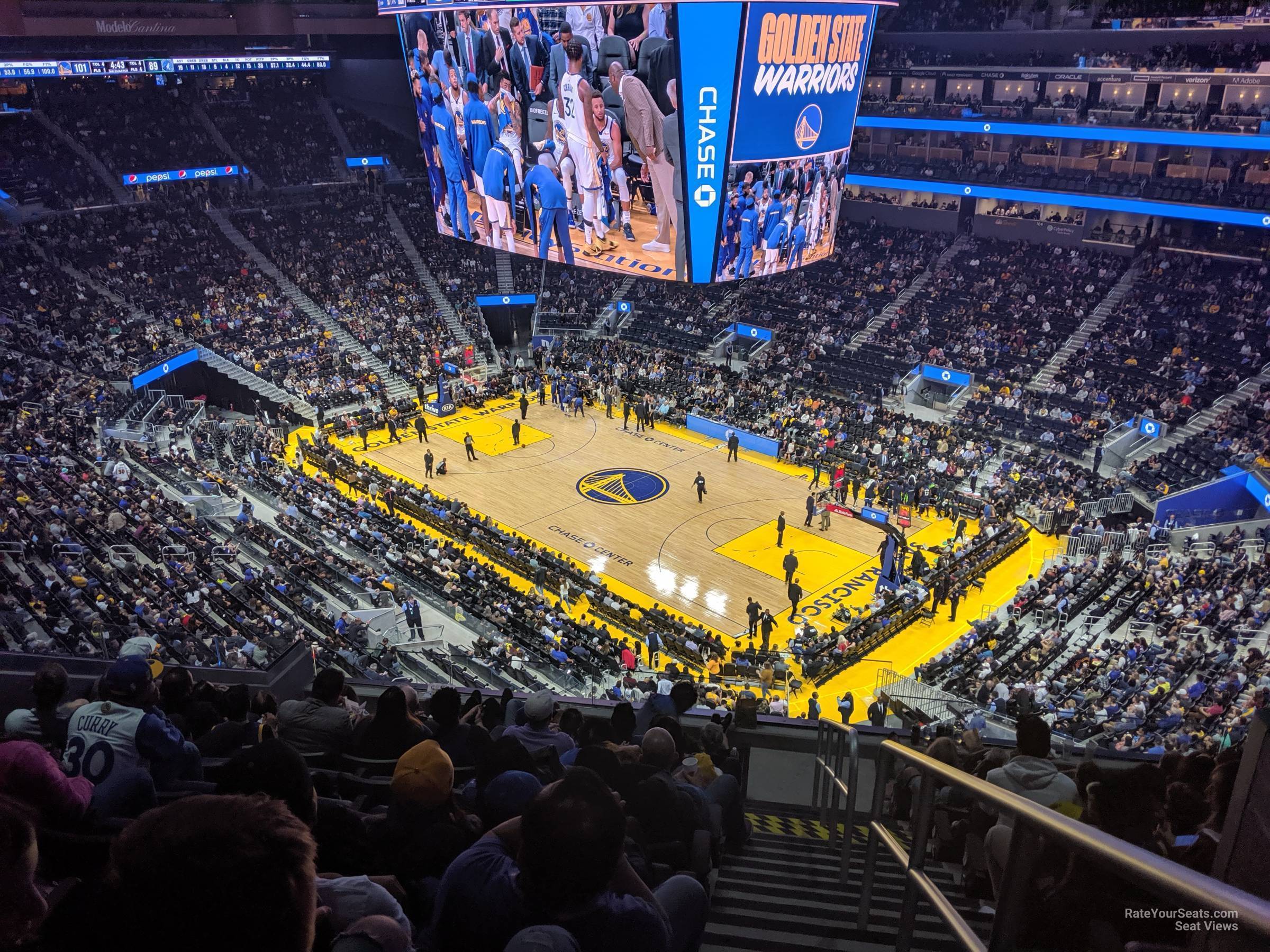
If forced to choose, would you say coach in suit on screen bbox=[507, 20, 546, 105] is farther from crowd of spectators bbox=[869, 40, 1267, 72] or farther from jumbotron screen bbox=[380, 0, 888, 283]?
crowd of spectators bbox=[869, 40, 1267, 72]

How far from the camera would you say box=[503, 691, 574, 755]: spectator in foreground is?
5.96 metres

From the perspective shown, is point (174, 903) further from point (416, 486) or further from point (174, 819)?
point (416, 486)

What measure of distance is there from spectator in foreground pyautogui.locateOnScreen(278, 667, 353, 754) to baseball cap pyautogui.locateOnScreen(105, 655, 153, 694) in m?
0.97

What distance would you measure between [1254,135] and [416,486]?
27957 mm

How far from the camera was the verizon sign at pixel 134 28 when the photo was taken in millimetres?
39438

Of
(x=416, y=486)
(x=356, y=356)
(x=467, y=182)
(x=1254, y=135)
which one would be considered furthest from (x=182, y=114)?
(x=1254, y=135)

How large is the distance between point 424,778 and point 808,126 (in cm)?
2660

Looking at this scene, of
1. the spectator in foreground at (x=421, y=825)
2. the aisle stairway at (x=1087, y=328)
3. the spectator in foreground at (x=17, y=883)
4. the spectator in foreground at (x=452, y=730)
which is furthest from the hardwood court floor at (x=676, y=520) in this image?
the spectator in foreground at (x=17, y=883)

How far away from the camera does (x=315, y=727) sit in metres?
6.05

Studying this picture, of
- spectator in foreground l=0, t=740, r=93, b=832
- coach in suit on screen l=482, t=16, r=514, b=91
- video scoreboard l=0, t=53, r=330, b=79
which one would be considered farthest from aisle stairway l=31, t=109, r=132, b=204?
spectator in foreground l=0, t=740, r=93, b=832

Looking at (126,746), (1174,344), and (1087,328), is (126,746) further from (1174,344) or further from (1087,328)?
(1087,328)

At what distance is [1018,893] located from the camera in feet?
7.32

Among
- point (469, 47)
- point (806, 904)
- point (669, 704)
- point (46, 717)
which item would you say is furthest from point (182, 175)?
point (806, 904)

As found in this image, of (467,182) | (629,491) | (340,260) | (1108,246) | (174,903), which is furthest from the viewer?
(340,260)
